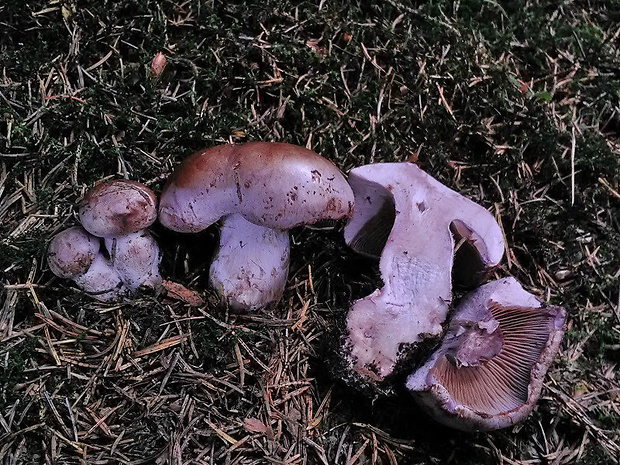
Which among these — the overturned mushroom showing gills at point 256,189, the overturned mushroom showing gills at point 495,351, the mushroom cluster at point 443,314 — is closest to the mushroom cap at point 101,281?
the overturned mushroom showing gills at point 256,189

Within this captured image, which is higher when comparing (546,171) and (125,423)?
(546,171)

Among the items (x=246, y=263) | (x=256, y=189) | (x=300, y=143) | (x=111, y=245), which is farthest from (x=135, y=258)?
(x=300, y=143)

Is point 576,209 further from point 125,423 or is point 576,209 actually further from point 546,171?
point 125,423

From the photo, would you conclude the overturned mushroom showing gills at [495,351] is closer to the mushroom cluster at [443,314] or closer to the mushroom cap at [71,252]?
the mushroom cluster at [443,314]

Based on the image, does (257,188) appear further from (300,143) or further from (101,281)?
(101,281)

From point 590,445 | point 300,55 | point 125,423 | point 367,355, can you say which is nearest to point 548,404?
point 590,445

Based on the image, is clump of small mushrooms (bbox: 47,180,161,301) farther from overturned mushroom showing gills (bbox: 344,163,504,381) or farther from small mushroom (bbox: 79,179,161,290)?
overturned mushroom showing gills (bbox: 344,163,504,381)
